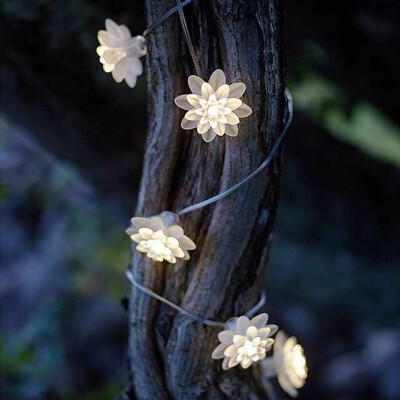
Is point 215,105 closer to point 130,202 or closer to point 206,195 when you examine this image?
point 206,195

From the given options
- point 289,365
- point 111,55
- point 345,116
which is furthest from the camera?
point 345,116

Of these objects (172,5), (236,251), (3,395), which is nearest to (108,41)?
(172,5)

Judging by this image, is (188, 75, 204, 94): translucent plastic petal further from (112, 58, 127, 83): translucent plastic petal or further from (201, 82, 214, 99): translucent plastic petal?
(112, 58, 127, 83): translucent plastic petal

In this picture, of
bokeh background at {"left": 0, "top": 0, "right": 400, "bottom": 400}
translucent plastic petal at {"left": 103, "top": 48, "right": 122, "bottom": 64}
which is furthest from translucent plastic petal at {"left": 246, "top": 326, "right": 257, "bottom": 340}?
bokeh background at {"left": 0, "top": 0, "right": 400, "bottom": 400}

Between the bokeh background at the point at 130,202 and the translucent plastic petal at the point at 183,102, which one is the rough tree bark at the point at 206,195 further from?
the bokeh background at the point at 130,202

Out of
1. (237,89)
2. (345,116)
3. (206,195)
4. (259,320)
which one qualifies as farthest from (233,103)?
(345,116)

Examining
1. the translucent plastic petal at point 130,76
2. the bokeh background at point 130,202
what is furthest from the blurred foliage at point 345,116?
the translucent plastic petal at point 130,76
